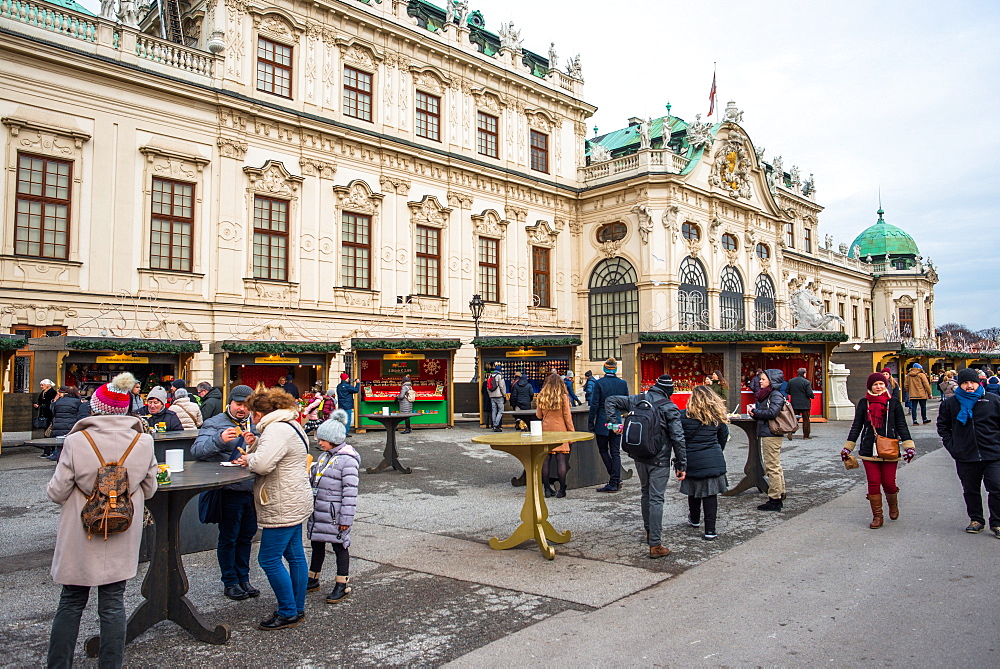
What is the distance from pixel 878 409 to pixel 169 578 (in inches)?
302

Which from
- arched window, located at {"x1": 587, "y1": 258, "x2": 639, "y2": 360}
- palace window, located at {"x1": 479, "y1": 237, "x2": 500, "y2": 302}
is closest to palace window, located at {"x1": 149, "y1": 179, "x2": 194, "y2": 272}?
palace window, located at {"x1": 479, "y1": 237, "x2": 500, "y2": 302}

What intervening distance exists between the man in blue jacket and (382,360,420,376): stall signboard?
1188 centimetres

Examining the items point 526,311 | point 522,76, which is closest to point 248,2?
point 522,76

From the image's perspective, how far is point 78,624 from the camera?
14.0 feet

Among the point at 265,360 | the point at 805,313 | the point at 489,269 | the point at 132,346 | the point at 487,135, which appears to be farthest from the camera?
the point at 805,313

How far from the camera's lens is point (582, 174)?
35094 mm

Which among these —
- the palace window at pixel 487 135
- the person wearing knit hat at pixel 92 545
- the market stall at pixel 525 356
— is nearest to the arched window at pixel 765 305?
the palace window at pixel 487 135

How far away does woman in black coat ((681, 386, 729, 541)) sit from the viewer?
25.6 feet

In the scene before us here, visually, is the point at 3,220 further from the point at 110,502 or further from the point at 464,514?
the point at 110,502

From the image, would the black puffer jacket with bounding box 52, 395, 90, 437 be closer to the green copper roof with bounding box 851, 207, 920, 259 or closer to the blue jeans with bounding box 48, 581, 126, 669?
the blue jeans with bounding box 48, 581, 126, 669

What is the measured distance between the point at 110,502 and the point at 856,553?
660 centimetres

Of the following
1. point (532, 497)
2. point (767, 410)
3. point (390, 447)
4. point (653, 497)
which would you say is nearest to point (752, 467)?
point (767, 410)

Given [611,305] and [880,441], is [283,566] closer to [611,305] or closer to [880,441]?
[880,441]

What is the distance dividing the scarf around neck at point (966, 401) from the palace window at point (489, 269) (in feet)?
76.7
